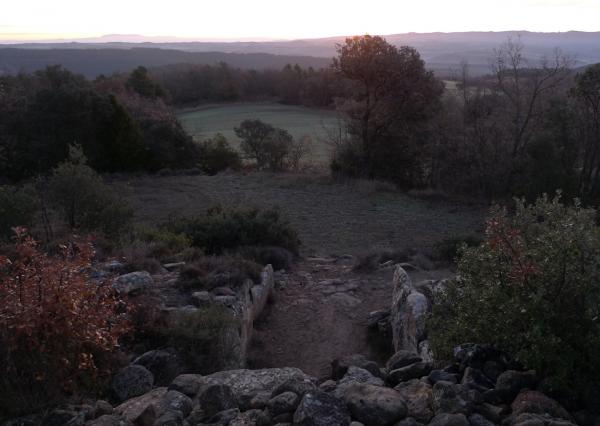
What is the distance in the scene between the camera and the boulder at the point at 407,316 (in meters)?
7.27

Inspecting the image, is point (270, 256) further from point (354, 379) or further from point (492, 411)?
point (492, 411)

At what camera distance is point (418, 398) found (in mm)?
4055

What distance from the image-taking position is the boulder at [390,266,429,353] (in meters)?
7.27

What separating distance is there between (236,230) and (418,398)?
325 inches

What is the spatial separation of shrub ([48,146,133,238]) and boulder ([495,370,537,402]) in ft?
28.7

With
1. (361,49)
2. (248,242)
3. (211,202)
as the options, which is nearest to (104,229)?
(248,242)

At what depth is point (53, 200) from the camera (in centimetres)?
1191

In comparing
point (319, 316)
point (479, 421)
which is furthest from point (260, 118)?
point (479, 421)

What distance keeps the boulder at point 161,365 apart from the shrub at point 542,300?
8.06ft

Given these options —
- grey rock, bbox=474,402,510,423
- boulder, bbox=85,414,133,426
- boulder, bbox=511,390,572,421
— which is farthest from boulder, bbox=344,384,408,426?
boulder, bbox=85,414,133,426

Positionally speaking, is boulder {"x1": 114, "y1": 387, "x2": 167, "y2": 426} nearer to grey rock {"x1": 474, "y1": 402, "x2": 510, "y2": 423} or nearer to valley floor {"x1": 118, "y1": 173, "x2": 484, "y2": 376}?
grey rock {"x1": 474, "y1": 402, "x2": 510, "y2": 423}

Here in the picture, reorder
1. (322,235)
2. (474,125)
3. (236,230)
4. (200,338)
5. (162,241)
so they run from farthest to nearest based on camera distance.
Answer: (474,125) → (322,235) → (236,230) → (162,241) → (200,338)

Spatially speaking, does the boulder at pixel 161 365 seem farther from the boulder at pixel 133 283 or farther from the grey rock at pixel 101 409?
the boulder at pixel 133 283

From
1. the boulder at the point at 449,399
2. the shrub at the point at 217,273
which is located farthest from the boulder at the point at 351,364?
the shrub at the point at 217,273
